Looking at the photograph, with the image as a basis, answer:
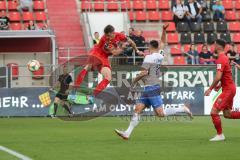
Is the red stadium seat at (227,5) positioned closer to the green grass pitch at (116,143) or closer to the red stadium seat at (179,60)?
the red stadium seat at (179,60)

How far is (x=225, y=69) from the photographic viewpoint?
16.5m

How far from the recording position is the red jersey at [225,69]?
53.7 feet

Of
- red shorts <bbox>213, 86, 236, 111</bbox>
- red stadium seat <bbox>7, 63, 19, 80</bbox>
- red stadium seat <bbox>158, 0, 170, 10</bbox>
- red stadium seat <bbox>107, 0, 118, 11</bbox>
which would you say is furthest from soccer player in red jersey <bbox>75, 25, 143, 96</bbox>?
red stadium seat <bbox>158, 0, 170, 10</bbox>

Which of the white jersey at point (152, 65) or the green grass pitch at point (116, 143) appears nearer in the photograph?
the green grass pitch at point (116, 143)

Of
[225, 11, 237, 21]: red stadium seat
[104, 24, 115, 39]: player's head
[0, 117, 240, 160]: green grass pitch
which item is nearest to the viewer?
[0, 117, 240, 160]: green grass pitch

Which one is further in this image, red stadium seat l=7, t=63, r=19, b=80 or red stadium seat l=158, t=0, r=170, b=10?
red stadium seat l=158, t=0, r=170, b=10

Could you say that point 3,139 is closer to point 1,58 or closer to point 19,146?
point 19,146

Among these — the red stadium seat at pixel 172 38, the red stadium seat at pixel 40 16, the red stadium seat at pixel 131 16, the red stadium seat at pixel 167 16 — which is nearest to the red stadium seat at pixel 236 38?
the red stadium seat at pixel 172 38

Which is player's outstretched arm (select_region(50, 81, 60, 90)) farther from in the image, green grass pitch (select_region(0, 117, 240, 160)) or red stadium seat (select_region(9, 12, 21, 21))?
green grass pitch (select_region(0, 117, 240, 160))

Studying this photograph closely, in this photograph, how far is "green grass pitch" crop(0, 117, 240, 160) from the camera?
1342 centimetres

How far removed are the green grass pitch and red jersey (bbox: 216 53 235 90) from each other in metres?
1.25

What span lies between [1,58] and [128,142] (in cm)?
1754

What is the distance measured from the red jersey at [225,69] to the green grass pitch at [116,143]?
4.10 ft

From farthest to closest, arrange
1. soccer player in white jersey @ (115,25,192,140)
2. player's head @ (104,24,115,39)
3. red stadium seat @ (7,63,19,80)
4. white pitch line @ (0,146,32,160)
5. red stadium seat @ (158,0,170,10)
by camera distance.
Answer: red stadium seat @ (158,0,170,10) → red stadium seat @ (7,63,19,80) → player's head @ (104,24,115,39) → soccer player in white jersey @ (115,25,192,140) → white pitch line @ (0,146,32,160)
